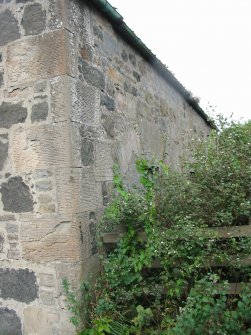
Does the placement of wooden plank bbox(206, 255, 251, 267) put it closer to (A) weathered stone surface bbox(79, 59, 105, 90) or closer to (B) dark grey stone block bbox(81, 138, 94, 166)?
(B) dark grey stone block bbox(81, 138, 94, 166)

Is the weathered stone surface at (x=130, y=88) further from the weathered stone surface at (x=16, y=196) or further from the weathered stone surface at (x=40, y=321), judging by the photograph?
the weathered stone surface at (x=40, y=321)

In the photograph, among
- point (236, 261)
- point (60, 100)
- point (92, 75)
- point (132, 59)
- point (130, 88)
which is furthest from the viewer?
point (132, 59)

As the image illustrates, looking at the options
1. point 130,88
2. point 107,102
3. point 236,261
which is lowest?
point 236,261

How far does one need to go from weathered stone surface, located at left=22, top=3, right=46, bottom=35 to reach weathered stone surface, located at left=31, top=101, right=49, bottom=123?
634 mm

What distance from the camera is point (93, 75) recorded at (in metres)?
3.34

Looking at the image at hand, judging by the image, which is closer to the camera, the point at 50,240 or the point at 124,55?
the point at 50,240

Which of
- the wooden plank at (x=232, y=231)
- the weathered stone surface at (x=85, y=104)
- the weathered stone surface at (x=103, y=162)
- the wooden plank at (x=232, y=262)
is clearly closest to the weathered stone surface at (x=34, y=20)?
the weathered stone surface at (x=85, y=104)

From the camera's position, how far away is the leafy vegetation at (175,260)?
8.07ft

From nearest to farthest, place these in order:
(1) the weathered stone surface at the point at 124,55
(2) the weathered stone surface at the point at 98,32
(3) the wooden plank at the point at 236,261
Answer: (3) the wooden plank at the point at 236,261 < (2) the weathered stone surface at the point at 98,32 < (1) the weathered stone surface at the point at 124,55

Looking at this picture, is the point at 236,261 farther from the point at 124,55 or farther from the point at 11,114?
the point at 124,55

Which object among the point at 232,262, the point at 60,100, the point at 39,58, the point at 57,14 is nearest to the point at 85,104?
the point at 60,100

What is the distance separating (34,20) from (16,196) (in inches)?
61.0

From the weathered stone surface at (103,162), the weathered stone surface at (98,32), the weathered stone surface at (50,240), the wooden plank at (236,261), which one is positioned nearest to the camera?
the wooden plank at (236,261)

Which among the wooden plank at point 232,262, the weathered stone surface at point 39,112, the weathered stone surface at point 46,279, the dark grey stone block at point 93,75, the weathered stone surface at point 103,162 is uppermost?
the dark grey stone block at point 93,75
